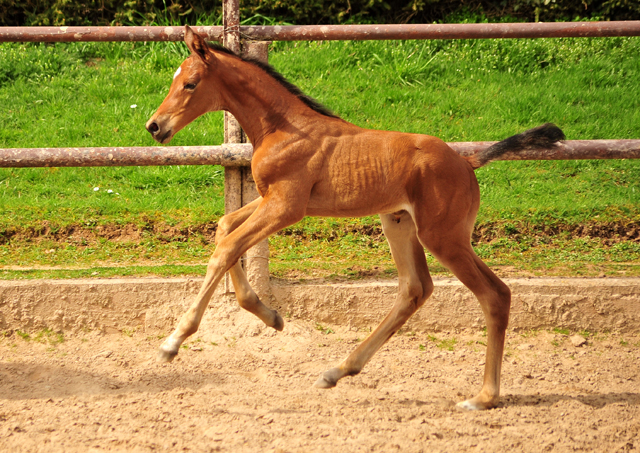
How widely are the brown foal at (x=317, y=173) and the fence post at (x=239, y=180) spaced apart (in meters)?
0.83

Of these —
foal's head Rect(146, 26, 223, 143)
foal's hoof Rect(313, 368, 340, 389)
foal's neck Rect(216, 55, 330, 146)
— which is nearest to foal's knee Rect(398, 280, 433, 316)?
foal's hoof Rect(313, 368, 340, 389)

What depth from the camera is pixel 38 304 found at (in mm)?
4512

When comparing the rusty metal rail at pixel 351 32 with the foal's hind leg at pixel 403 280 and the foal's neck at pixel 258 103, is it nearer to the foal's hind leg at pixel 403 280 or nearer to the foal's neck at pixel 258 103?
the foal's neck at pixel 258 103

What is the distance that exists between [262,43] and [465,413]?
106 inches

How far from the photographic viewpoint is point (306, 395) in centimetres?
372

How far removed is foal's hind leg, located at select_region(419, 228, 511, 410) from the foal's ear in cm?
145

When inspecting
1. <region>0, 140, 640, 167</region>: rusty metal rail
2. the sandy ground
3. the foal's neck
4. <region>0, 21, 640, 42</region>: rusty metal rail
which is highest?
<region>0, 21, 640, 42</region>: rusty metal rail

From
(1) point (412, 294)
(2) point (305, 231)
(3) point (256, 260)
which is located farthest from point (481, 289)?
(2) point (305, 231)

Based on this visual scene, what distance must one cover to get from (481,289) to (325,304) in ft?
4.57

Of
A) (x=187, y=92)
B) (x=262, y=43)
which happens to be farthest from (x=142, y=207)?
(x=187, y=92)

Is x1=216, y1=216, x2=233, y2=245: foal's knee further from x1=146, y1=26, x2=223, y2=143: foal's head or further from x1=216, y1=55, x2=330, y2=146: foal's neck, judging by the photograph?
x1=146, y1=26, x2=223, y2=143: foal's head

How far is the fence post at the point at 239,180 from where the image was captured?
14.3 feet

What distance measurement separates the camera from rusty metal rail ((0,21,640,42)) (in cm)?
432

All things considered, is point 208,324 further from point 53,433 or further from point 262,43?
point 262,43
